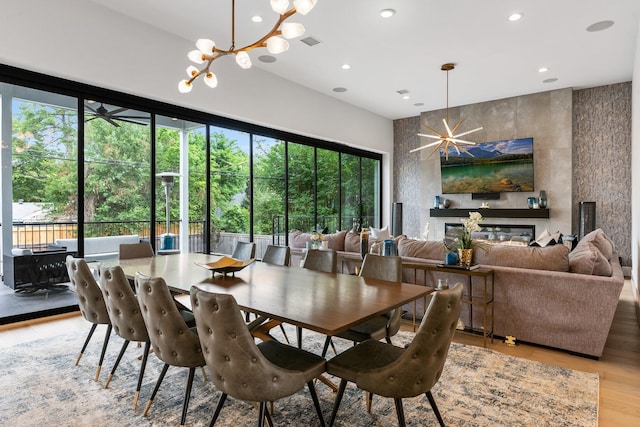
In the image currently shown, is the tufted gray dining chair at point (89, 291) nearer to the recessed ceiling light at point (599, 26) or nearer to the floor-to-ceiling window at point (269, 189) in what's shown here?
the floor-to-ceiling window at point (269, 189)

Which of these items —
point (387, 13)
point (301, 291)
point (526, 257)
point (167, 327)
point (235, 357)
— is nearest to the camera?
point (235, 357)

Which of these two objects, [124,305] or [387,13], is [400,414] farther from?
[387,13]

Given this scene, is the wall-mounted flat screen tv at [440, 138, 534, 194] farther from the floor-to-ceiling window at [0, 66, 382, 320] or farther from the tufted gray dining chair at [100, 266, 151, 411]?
the tufted gray dining chair at [100, 266, 151, 411]

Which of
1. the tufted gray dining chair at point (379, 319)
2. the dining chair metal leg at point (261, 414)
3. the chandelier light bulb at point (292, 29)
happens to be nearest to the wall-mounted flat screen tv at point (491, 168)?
the tufted gray dining chair at point (379, 319)

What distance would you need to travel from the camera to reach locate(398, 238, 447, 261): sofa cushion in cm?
400

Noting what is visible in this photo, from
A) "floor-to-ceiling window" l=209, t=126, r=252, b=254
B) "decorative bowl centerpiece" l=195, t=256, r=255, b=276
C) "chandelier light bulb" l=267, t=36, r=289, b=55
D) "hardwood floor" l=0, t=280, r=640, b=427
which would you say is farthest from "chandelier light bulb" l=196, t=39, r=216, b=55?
"floor-to-ceiling window" l=209, t=126, r=252, b=254

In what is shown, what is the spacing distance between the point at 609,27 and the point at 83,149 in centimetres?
685

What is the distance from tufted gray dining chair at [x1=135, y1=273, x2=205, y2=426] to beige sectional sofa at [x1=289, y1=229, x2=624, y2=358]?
2.67 meters

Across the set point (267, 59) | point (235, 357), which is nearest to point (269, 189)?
point (267, 59)

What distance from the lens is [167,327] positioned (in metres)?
2.11

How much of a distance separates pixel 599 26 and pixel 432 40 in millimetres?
2072

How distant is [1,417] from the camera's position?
7.34ft

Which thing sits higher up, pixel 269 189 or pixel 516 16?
pixel 516 16

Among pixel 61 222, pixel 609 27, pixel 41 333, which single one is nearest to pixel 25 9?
pixel 61 222
